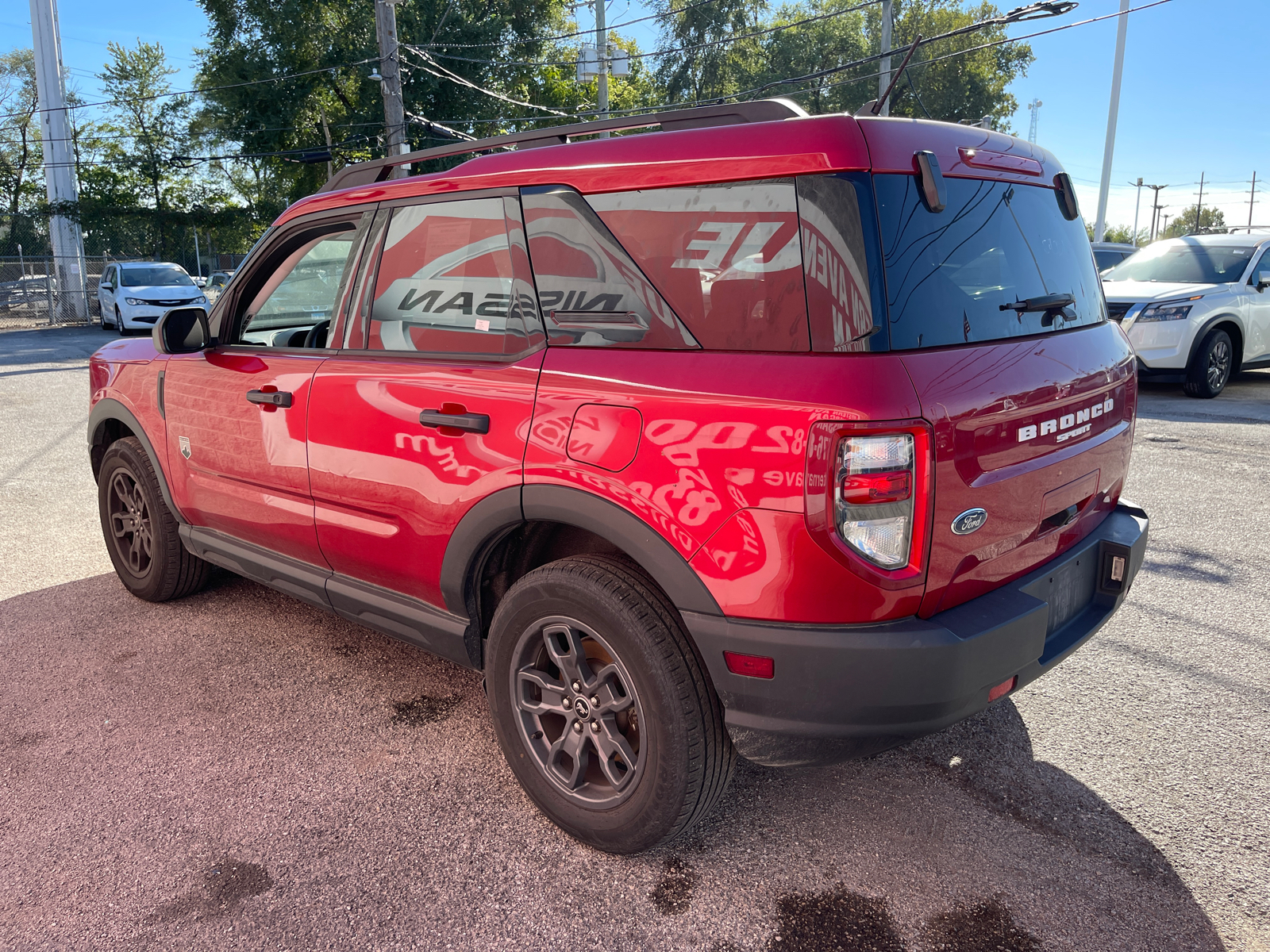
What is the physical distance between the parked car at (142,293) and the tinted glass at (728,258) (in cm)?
2041

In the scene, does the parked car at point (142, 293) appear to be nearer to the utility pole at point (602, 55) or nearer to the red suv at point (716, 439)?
the utility pole at point (602, 55)

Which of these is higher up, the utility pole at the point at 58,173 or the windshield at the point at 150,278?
the utility pole at the point at 58,173

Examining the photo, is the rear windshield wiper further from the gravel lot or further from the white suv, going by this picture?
the white suv

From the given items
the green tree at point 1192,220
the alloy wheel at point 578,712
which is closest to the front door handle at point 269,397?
the alloy wheel at point 578,712

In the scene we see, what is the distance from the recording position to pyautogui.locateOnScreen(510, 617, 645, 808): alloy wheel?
2.42 metres

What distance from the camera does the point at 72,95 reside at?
132 feet

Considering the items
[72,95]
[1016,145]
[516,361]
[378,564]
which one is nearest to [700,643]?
[516,361]

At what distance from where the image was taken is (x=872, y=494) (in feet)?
6.49

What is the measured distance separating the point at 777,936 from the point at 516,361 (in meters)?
1.64

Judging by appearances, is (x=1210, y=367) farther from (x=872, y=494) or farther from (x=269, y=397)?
(x=269, y=397)

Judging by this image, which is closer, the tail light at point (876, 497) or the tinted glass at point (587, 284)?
the tail light at point (876, 497)

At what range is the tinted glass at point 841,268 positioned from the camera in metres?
2.02

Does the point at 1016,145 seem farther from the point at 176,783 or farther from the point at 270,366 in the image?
the point at 176,783

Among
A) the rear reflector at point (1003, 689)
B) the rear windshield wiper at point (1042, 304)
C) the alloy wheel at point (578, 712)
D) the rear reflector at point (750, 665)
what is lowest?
the alloy wheel at point (578, 712)
